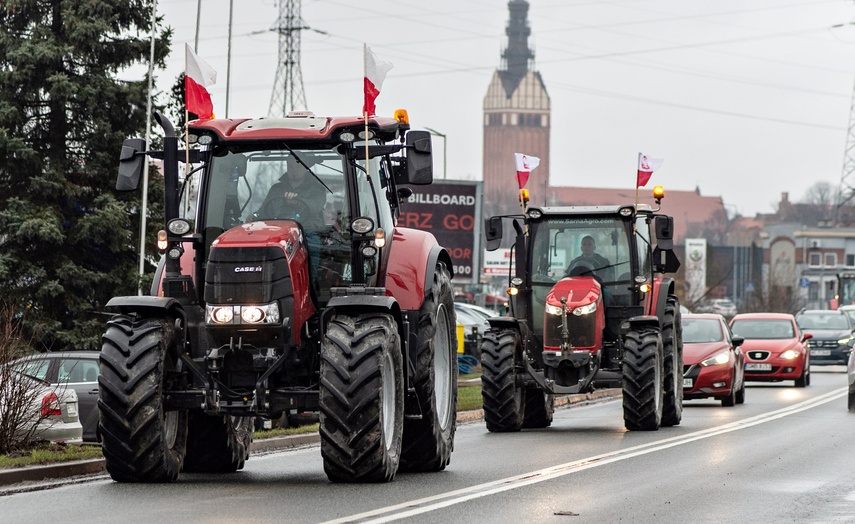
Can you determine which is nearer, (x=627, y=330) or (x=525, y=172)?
(x=627, y=330)

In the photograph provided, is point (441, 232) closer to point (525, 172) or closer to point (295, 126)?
point (525, 172)

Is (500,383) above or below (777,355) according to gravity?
above

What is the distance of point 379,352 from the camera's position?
1236 centimetres

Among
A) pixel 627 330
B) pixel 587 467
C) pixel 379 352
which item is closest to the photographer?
pixel 379 352

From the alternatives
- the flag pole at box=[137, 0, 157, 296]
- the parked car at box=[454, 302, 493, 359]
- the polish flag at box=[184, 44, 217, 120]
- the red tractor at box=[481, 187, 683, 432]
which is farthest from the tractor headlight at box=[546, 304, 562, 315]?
the parked car at box=[454, 302, 493, 359]

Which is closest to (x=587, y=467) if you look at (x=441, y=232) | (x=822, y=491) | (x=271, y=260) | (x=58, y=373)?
(x=822, y=491)

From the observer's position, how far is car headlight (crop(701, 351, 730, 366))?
89.2 ft

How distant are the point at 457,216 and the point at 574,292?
3171 centimetres

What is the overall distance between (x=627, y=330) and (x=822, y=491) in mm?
8463

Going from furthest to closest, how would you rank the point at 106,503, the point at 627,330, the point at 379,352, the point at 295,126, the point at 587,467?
the point at 627,330 → the point at 587,467 → the point at 295,126 → the point at 379,352 → the point at 106,503

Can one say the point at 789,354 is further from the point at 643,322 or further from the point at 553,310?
the point at 553,310

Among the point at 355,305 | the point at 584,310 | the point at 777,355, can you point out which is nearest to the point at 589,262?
the point at 584,310

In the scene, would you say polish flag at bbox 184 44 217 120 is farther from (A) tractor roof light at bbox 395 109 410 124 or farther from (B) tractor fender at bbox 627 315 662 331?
(B) tractor fender at bbox 627 315 662 331

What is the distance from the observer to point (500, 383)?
68.2ft
